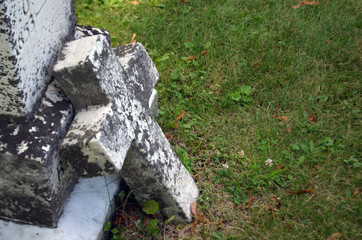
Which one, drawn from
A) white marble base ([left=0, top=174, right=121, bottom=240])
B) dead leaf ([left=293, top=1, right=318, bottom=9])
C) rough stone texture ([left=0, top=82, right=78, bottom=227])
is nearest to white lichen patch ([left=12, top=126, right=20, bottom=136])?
rough stone texture ([left=0, top=82, right=78, bottom=227])

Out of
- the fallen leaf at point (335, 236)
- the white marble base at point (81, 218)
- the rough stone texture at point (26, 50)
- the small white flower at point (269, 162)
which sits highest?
the rough stone texture at point (26, 50)

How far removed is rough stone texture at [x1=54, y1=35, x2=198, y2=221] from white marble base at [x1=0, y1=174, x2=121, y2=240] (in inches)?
7.1

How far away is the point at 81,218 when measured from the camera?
5.84 ft

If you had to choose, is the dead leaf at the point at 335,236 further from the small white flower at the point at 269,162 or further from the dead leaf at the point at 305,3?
the dead leaf at the point at 305,3

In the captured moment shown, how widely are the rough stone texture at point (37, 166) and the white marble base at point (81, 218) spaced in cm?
5

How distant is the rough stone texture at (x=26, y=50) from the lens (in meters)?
1.31

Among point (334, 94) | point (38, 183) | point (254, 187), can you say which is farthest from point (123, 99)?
point (334, 94)

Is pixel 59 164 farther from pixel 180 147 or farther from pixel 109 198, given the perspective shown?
pixel 180 147

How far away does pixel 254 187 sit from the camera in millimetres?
2098

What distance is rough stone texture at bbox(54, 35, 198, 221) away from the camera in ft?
4.81

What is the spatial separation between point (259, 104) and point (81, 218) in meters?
1.49

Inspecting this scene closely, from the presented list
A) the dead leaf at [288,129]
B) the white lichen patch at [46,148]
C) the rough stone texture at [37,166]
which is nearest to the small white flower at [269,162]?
the dead leaf at [288,129]

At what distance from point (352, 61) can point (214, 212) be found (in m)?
1.70

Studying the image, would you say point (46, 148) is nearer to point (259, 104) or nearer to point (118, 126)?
point (118, 126)
